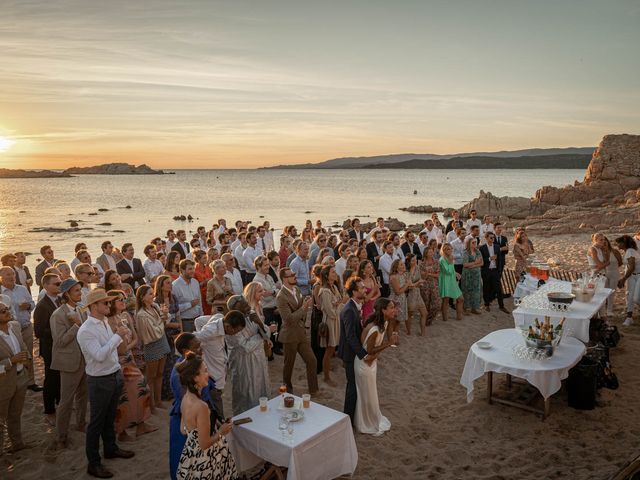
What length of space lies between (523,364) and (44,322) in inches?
264

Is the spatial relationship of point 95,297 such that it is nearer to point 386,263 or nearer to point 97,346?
point 97,346

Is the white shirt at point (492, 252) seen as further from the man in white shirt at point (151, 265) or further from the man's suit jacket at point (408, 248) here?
the man in white shirt at point (151, 265)

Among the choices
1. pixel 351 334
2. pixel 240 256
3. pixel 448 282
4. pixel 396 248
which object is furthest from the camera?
pixel 240 256

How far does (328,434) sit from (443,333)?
617cm

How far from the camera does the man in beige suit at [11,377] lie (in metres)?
5.42

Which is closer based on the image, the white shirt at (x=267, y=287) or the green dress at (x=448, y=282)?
the white shirt at (x=267, y=287)

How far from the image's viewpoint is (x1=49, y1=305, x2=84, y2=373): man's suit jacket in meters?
5.74

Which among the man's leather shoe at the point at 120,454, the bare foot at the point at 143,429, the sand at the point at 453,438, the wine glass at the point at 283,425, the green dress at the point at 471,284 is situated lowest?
the sand at the point at 453,438

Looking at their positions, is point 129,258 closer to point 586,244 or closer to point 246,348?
point 246,348

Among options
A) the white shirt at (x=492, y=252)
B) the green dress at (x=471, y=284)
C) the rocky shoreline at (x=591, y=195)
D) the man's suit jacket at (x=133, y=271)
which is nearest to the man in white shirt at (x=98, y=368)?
the man's suit jacket at (x=133, y=271)

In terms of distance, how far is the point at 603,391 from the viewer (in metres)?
7.23

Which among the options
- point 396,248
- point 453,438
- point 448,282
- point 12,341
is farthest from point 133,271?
point 453,438

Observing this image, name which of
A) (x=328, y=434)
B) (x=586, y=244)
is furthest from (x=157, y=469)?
(x=586, y=244)

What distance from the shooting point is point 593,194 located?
40.0 meters
